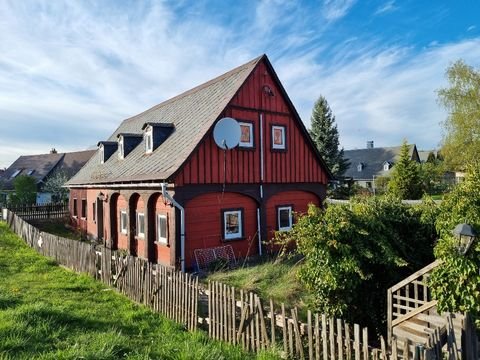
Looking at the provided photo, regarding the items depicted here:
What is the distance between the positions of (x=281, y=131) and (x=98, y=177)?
971 cm

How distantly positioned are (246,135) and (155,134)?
3949 millimetres

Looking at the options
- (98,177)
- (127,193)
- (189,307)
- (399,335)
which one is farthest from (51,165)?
(399,335)

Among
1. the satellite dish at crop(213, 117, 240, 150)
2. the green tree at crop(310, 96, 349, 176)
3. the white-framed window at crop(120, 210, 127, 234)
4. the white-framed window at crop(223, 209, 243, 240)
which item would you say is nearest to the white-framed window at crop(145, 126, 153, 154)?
the white-framed window at crop(120, 210, 127, 234)

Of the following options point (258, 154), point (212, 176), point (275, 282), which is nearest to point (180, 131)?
point (212, 176)

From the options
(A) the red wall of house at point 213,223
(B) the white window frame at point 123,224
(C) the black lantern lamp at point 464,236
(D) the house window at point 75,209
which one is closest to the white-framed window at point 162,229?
(A) the red wall of house at point 213,223

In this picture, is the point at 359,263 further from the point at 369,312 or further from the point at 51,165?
the point at 51,165

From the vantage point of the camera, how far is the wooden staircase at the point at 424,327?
4359mm

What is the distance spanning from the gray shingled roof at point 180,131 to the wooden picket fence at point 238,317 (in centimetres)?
376

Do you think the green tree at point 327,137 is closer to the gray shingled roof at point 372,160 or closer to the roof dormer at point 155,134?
the gray shingled roof at point 372,160

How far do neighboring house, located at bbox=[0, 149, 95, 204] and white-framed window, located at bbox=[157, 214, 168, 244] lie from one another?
114 feet

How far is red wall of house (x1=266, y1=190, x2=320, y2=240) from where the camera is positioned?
50.6 ft

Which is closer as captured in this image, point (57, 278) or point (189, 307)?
point (189, 307)

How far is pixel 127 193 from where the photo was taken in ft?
49.5

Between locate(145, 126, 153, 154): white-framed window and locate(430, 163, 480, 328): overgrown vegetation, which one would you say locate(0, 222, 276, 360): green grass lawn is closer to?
locate(430, 163, 480, 328): overgrown vegetation
